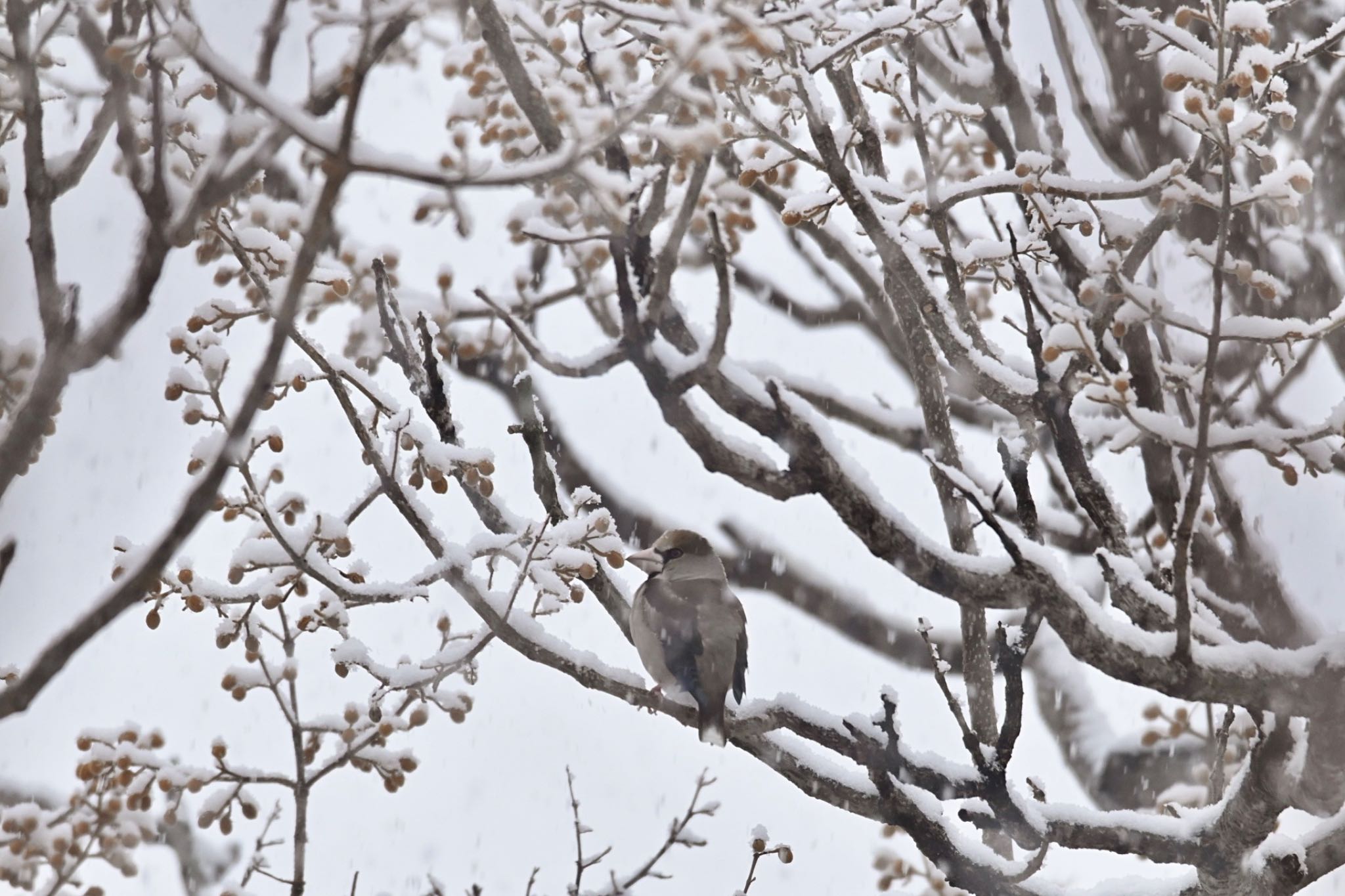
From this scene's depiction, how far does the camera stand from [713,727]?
147 inches

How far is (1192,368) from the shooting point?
10.6ft

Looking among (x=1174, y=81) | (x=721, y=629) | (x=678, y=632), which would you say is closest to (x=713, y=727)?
(x=678, y=632)

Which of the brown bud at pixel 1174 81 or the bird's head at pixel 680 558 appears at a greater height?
the bird's head at pixel 680 558

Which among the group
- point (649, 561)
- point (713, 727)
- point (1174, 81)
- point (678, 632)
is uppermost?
point (649, 561)

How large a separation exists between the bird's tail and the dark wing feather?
210mm

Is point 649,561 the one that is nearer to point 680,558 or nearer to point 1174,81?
point 680,558

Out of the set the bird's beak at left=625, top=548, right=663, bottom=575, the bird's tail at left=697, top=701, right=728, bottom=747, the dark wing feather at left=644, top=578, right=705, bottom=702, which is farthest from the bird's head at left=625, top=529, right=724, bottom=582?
the bird's tail at left=697, top=701, right=728, bottom=747

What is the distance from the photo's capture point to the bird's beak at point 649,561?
17.4 ft

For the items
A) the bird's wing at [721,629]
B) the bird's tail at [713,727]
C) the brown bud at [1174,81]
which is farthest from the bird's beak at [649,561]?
the brown bud at [1174,81]

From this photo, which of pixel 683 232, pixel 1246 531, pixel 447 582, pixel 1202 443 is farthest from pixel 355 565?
pixel 1246 531

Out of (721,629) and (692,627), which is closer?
(692,627)

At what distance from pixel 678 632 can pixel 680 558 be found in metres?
0.79

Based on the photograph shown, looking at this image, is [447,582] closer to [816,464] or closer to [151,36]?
[816,464]

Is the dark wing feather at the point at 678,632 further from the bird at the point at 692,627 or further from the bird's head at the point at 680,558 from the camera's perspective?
the bird's head at the point at 680,558
